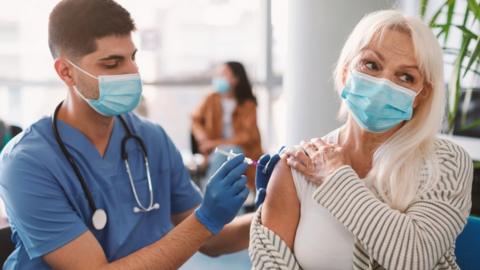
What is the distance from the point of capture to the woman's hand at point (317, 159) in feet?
4.03

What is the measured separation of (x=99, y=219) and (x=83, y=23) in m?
0.53

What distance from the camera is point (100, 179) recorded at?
1.47 meters

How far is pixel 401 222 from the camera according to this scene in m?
1.12

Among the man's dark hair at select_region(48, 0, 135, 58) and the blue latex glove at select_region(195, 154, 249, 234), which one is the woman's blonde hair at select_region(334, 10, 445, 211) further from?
the man's dark hair at select_region(48, 0, 135, 58)

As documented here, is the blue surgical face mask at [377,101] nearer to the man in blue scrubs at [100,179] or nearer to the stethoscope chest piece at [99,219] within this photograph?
the man in blue scrubs at [100,179]

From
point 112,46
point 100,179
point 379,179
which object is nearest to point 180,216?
point 100,179

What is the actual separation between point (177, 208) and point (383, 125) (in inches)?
28.5

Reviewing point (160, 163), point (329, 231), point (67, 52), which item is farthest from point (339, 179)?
point (67, 52)

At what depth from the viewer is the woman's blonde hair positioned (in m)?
1.23

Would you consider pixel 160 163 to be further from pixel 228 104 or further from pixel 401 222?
pixel 228 104

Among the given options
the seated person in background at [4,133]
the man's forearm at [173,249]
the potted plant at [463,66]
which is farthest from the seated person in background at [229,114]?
the man's forearm at [173,249]

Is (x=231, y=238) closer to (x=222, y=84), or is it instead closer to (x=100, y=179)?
(x=100, y=179)

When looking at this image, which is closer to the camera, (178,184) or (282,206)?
(282,206)

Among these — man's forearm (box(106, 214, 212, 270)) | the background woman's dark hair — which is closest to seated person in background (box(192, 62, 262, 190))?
the background woman's dark hair
